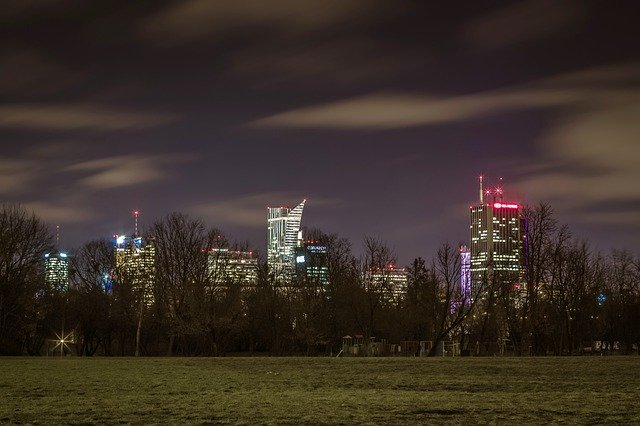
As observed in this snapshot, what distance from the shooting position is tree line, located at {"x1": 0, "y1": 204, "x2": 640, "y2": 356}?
84812 millimetres

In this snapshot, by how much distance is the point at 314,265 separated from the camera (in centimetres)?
11006

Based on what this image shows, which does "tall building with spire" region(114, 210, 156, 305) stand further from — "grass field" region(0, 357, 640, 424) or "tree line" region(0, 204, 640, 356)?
"grass field" region(0, 357, 640, 424)

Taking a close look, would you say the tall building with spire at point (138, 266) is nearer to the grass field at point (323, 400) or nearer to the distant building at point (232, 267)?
the distant building at point (232, 267)

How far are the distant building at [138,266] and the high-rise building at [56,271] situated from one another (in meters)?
5.83

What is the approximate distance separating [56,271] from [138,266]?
9865mm

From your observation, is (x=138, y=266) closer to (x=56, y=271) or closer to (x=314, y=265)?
(x=56, y=271)

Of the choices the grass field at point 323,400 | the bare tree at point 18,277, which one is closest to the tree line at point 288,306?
the bare tree at point 18,277

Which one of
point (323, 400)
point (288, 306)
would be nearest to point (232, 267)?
point (288, 306)

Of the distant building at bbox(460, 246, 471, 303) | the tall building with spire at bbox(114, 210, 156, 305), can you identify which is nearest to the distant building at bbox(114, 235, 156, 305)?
the tall building with spire at bbox(114, 210, 156, 305)

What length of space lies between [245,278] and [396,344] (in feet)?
64.4

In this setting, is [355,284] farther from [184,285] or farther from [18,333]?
[18,333]

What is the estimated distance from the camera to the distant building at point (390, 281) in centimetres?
10050

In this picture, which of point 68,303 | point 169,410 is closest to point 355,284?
point 68,303

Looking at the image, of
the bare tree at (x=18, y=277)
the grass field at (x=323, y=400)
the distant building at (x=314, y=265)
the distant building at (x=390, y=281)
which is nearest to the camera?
the grass field at (x=323, y=400)
